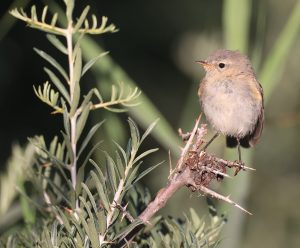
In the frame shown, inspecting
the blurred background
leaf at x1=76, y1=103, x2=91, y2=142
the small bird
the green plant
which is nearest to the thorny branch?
the green plant

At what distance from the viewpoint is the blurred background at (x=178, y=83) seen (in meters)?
3.72

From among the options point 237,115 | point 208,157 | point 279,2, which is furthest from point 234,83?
point 208,157

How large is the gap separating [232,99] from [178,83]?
79cm

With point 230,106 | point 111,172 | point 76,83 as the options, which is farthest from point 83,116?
point 230,106

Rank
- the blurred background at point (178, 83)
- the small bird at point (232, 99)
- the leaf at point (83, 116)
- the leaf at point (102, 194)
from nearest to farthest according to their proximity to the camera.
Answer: the leaf at point (102, 194), the leaf at point (83, 116), the small bird at point (232, 99), the blurred background at point (178, 83)

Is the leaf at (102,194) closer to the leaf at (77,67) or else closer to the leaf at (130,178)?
the leaf at (130,178)

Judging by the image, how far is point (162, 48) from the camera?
166 inches

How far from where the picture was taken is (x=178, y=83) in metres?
4.33

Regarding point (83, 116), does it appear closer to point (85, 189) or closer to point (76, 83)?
point (76, 83)

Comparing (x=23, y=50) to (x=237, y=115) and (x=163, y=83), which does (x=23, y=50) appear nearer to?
(x=163, y=83)

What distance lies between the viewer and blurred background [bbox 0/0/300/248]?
372cm

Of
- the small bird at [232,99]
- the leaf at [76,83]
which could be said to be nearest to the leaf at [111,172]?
the leaf at [76,83]

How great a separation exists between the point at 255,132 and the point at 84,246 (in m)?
2.21

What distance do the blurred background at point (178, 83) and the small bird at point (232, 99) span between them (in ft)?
0.30
